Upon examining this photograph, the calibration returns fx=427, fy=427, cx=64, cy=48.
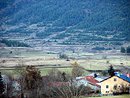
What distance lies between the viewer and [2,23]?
7859 inches

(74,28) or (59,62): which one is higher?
(74,28)

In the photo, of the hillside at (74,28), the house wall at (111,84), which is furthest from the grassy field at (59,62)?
the hillside at (74,28)

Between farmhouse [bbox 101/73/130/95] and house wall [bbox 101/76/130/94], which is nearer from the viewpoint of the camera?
farmhouse [bbox 101/73/130/95]

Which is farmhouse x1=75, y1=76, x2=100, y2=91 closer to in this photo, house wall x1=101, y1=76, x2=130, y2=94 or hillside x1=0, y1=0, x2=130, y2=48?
house wall x1=101, y1=76, x2=130, y2=94

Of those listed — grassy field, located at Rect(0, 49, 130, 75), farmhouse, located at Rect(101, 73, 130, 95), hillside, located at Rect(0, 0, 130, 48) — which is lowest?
farmhouse, located at Rect(101, 73, 130, 95)

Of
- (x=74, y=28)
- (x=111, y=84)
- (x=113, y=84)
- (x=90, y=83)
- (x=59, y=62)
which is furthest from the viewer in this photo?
(x=74, y=28)

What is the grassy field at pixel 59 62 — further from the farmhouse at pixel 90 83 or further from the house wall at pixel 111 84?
the house wall at pixel 111 84

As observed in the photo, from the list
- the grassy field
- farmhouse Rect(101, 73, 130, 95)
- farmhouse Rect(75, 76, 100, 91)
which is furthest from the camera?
the grassy field

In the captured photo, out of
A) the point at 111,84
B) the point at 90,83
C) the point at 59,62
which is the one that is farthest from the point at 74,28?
the point at 111,84

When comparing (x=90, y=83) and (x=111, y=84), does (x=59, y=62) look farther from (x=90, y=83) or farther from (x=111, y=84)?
(x=111, y=84)

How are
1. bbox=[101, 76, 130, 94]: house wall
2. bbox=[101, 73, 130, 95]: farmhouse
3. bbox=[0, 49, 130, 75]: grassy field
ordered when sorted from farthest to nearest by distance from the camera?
1. bbox=[0, 49, 130, 75]: grassy field
2. bbox=[101, 76, 130, 94]: house wall
3. bbox=[101, 73, 130, 95]: farmhouse

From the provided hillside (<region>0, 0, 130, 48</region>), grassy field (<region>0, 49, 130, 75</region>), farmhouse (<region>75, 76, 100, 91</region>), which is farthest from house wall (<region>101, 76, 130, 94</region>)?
hillside (<region>0, 0, 130, 48</region>)

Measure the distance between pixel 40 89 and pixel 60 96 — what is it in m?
2.10

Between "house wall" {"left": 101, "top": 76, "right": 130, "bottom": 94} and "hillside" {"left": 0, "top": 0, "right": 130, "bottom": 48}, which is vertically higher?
"hillside" {"left": 0, "top": 0, "right": 130, "bottom": 48}
